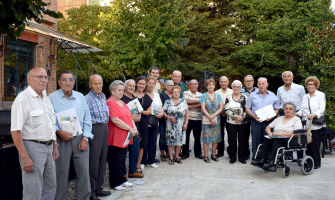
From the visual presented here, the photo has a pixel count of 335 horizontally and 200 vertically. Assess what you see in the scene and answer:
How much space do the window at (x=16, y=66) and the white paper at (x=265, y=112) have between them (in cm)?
921

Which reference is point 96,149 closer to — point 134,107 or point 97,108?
point 97,108

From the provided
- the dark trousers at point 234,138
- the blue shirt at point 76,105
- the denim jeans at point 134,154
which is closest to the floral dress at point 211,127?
the dark trousers at point 234,138

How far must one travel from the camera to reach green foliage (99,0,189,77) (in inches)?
607

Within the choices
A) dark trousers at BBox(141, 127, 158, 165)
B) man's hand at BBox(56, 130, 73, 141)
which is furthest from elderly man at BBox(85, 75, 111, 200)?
dark trousers at BBox(141, 127, 158, 165)

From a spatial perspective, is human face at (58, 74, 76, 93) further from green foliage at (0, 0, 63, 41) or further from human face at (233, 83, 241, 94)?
human face at (233, 83, 241, 94)

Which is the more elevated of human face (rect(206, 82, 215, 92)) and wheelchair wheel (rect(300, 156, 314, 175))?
human face (rect(206, 82, 215, 92))

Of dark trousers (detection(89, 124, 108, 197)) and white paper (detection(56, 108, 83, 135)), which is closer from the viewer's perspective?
white paper (detection(56, 108, 83, 135))

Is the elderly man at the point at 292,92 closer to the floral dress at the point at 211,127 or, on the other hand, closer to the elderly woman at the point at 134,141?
the floral dress at the point at 211,127

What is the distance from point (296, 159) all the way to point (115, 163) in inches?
145

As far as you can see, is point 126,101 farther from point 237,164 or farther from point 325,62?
point 325,62

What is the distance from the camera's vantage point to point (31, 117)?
3.40 metres

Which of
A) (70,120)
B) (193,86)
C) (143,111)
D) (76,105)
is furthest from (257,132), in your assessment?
(70,120)

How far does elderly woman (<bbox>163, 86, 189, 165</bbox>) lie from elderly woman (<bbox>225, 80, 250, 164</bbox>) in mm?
1103

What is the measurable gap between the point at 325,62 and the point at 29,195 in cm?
759
